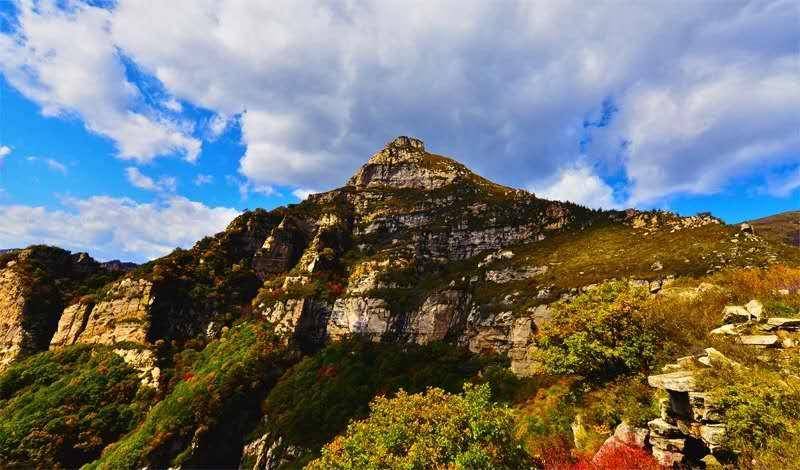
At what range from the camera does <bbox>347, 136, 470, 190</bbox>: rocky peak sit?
556 ft

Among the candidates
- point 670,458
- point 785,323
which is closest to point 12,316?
point 670,458

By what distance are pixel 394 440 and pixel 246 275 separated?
11573cm

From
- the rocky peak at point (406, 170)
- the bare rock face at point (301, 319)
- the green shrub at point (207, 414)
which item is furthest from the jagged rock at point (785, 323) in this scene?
the rocky peak at point (406, 170)

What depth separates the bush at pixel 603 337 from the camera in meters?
23.7

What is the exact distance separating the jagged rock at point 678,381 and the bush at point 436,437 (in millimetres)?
7387

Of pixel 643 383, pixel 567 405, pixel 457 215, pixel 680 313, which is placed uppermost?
pixel 457 215

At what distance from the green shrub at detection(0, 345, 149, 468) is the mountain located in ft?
1.23

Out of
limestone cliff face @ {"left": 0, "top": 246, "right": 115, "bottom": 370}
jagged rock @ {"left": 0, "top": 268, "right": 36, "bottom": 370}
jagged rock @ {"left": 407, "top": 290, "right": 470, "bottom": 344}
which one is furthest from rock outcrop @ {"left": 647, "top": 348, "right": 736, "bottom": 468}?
limestone cliff face @ {"left": 0, "top": 246, "right": 115, "bottom": 370}

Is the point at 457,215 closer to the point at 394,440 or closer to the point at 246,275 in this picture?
the point at 246,275

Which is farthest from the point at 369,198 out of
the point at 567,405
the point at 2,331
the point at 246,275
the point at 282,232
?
the point at 567,405

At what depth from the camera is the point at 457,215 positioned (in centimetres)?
13825

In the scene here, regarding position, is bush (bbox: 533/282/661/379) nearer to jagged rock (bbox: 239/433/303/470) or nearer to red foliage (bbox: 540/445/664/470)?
red foliage (bbox: 540/445/664/470)

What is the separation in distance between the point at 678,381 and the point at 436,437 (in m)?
11.8

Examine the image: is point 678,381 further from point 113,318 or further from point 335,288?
point 113,318
